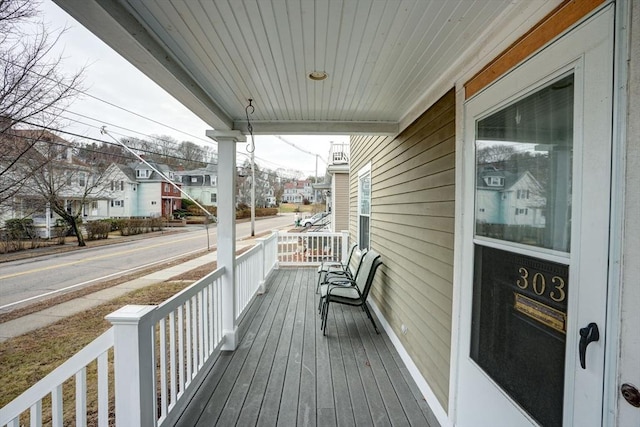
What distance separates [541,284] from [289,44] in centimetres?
175

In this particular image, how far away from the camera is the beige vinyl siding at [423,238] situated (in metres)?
2.00

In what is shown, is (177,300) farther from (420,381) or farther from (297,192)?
(297,192)

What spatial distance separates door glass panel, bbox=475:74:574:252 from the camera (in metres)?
1.06

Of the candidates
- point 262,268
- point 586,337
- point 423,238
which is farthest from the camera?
point 262,268

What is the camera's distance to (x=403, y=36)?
1537mm

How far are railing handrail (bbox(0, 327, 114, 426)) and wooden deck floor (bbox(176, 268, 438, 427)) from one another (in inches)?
40.1

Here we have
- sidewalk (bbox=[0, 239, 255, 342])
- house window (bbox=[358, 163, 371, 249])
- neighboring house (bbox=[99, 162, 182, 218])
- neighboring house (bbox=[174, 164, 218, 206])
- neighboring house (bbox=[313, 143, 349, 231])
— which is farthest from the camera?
neighboring house (bbox=[174, 164, 218, 206])

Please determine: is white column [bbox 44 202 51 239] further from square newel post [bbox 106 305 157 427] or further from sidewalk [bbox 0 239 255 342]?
square newel post [bbox 106 305 157 427]

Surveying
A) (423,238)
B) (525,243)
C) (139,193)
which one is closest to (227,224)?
(423,238)

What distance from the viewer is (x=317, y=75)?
2010 mm

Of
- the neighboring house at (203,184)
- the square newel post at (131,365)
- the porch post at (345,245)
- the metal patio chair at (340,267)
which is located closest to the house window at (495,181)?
the square newel post at (131,365)

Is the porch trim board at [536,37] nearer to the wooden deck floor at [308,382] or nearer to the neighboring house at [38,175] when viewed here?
the wooden deck floor at [308,382]

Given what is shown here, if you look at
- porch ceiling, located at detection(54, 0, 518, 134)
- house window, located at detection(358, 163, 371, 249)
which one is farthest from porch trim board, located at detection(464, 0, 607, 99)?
house window, located at detection(358, 163, 371, 249)

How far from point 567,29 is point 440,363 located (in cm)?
207
